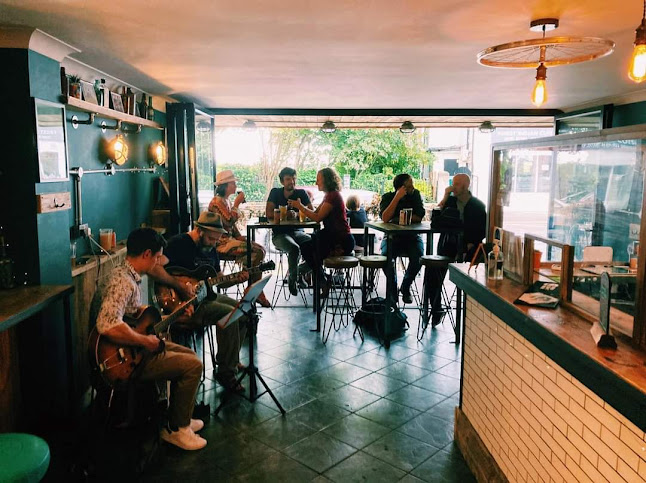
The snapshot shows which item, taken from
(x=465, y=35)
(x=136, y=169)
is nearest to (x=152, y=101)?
(x=136, y=169)

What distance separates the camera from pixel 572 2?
2.87 meters

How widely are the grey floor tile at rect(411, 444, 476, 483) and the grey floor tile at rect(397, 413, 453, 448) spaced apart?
0.39 feet

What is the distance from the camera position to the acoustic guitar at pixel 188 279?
3684mm

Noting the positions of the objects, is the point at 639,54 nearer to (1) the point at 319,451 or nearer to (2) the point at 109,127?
(1) the point at 319,451

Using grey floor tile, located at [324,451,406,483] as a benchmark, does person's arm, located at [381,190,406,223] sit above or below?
above

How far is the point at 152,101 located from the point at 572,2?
4.69 meters

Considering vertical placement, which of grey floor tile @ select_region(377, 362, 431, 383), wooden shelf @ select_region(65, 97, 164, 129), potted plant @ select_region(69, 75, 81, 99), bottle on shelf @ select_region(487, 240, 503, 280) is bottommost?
grey floor tile @ select_region(377, 362, 431, 383)

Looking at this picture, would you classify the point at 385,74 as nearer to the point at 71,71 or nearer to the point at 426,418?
the point at 71,71

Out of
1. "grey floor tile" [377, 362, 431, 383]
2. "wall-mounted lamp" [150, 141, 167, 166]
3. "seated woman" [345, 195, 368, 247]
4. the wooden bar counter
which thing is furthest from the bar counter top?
"wall-mounted lamp" [150, 141, 167, 166]

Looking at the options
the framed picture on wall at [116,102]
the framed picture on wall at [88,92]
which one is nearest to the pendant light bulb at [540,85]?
the framed picture on wall at [88,92]

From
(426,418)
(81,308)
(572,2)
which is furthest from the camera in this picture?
(81,308)

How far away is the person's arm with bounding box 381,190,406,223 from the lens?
5824 mm

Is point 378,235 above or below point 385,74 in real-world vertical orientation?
below

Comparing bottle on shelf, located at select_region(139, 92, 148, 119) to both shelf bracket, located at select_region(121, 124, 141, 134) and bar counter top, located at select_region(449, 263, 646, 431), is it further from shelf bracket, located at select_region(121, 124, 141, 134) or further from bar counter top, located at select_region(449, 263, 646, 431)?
bar counter top, located at select_region(449, 263, 646, 431)
